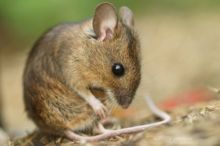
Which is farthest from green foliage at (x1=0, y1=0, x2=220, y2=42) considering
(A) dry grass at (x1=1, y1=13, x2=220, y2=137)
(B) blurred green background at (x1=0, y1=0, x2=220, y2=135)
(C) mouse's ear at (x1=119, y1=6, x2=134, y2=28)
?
(C) mouse's ear at (x1=119, y1=6, x2=134, y2=28)

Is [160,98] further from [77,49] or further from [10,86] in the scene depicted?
[77,49]

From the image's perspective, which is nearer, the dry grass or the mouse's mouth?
the mouse's mouth

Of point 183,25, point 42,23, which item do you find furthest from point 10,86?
point 183,25

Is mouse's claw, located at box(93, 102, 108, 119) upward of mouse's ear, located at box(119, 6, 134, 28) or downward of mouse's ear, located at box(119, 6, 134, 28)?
downward

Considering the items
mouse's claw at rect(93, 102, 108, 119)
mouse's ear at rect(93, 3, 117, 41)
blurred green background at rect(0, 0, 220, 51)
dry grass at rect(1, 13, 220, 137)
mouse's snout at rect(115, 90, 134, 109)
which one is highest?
blurred green background at rect(0, 0, 220, 51)

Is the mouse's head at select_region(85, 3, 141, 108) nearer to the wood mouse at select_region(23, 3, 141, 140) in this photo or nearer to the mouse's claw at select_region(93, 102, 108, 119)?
the wood mouse at select_region(23, 3, 141, 140)

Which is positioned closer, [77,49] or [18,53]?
[77,49]

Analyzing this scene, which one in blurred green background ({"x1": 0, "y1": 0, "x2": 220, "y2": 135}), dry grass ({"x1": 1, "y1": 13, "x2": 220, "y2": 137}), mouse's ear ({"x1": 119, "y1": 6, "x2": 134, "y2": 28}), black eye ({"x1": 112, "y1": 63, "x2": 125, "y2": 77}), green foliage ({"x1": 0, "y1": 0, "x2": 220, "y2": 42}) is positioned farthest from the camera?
green foliage ({"x1": 0, "y1": 0, "x2": 220, "y2": 42})
